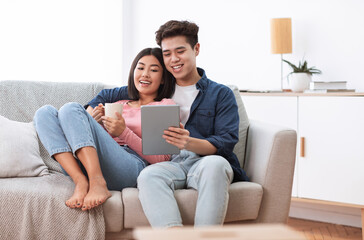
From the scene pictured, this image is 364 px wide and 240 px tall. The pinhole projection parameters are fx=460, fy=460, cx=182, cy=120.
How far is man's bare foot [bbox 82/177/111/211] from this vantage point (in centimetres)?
169

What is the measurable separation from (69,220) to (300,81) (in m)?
1.92

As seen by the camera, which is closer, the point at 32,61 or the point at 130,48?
the point at 32,61

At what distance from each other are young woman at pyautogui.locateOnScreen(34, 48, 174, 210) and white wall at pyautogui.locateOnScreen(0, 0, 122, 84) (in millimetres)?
1246

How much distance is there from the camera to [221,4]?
357cm

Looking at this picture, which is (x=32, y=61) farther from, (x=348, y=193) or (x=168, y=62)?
(x=348, y=193)

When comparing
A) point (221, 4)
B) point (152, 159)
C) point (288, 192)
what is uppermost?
point (221, 4)

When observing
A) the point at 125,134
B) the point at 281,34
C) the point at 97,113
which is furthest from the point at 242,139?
the point at 281,34

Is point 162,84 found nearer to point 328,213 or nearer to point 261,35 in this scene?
point 261,35

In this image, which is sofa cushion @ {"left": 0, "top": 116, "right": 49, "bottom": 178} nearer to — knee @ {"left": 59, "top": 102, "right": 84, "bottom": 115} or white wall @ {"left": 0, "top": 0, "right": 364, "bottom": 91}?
knee @ {"left": 59, "top": 102, "right": 84, "bottom": 115}

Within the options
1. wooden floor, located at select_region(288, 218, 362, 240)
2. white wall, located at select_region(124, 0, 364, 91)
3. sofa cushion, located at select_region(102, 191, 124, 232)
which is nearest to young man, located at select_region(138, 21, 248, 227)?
sofa cushion, located at select_region(102, 191, 124, 232)

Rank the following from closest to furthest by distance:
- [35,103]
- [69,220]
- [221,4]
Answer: [69,220], [35,103], [221,4]

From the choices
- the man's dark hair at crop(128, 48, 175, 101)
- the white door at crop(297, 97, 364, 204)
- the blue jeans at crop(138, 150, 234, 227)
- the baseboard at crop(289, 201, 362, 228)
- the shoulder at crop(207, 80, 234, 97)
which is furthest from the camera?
the baseboard at crop(289, 201, 362, 228)

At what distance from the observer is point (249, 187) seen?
1849 millimetres

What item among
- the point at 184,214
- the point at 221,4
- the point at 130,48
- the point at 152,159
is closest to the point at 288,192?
the point at 184,214
